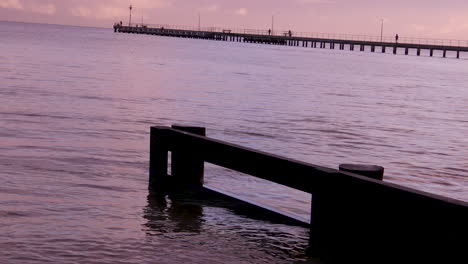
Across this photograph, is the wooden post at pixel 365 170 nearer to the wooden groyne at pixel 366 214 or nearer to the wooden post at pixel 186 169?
the wooden groyne at pixel 366 214

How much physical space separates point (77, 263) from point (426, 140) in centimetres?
1489

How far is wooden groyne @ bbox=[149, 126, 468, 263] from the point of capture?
18.6ft

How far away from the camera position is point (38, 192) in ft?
31.5

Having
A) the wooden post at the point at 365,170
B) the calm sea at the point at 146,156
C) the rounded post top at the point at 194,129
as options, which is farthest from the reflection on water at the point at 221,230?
the wooden post at the point at 365,170

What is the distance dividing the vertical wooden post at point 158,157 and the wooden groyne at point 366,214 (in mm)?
1053

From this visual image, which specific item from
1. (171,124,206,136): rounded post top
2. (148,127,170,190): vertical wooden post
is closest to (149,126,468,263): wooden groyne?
(171,124,206,136): rounded post top

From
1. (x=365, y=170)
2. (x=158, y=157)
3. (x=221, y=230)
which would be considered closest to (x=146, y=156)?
(x=158, y=157)

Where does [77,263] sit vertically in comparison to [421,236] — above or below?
below

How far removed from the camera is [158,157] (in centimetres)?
995

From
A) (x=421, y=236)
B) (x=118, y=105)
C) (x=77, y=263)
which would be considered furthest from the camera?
(x=118, y=105)

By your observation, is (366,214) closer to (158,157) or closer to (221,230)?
(221,230)

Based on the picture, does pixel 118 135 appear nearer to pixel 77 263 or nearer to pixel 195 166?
pixel 195 166

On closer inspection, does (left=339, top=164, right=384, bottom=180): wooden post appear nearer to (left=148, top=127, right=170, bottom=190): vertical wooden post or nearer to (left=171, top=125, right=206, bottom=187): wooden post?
(left=171, top=125, right=206, bottom=187): wooden post

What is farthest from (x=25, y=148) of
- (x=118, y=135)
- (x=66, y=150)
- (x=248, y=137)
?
(x=248, y=137)
